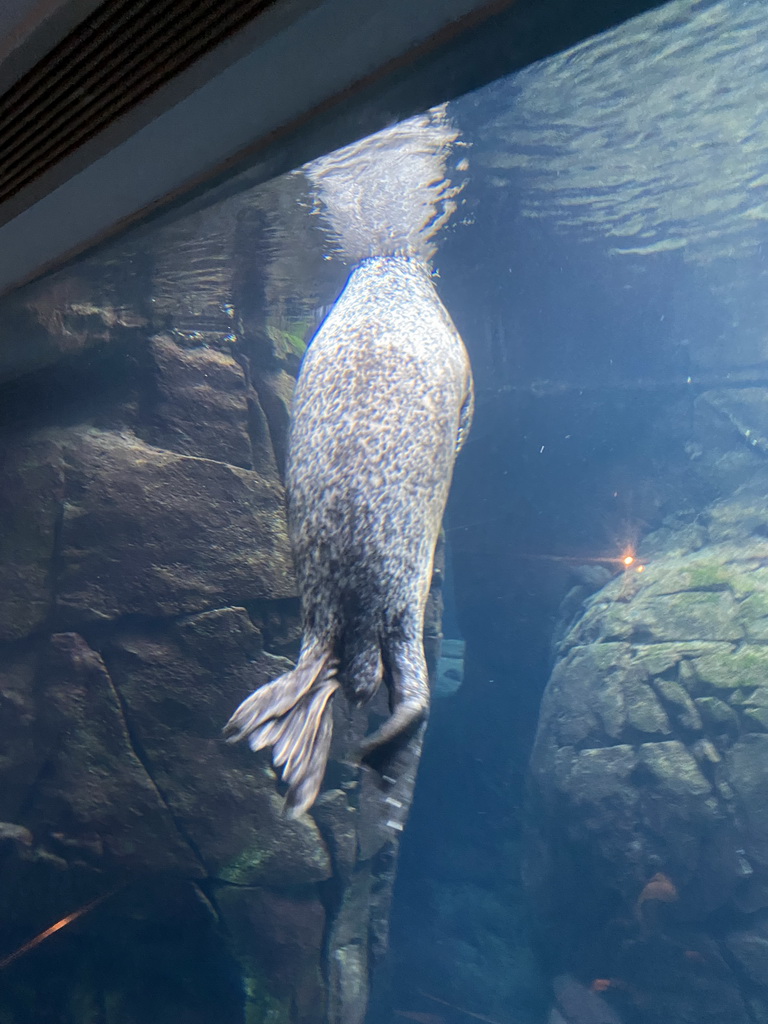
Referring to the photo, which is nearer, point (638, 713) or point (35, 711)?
point (35, 711)

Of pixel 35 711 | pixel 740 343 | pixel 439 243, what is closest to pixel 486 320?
pixel 439 243

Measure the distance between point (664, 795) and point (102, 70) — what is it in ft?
32.4

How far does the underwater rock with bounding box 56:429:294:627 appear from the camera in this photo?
5.37 meters

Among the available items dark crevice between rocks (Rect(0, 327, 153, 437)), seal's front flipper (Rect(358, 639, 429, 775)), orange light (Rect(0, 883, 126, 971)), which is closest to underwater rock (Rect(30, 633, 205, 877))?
orange light (Rect(0, 883, 126, 971))

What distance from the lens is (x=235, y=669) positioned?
18.1ft

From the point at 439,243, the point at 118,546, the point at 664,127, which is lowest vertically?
the point at 118,546

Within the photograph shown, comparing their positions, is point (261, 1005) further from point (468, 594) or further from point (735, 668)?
point (468, 594)

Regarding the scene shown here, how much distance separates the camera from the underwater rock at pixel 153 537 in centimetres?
537

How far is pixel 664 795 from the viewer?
28.3 feet

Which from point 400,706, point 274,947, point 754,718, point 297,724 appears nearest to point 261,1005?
point 274,947

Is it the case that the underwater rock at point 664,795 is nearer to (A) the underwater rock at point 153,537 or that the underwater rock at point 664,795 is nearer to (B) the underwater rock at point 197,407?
(A) the underwater rock at point 153,537

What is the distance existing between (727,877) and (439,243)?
395 inches

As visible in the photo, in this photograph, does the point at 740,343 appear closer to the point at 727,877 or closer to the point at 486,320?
the point at 486,320

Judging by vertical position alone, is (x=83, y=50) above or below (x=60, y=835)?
above
